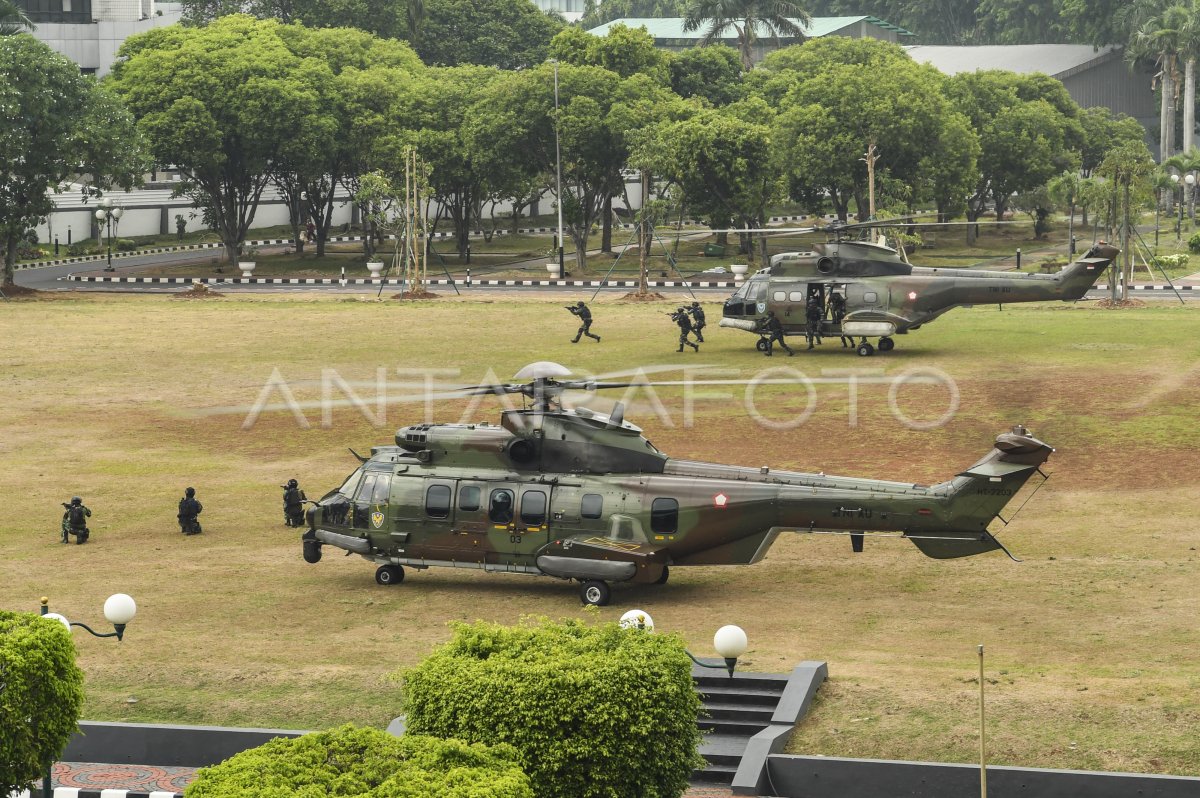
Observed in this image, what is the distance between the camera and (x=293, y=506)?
34.5 metres

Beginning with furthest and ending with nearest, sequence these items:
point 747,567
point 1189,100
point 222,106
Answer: point 1189,100
point 222,106
point 747,567

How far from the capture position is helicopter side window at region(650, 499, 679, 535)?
28.1 metres

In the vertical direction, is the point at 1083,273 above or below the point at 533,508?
above

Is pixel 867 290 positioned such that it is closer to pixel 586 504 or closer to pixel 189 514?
pixel 586 504

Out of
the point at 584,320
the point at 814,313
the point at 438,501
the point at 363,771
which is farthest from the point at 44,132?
the point at 363,771

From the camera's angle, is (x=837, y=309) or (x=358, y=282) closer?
(x=837, y=309)

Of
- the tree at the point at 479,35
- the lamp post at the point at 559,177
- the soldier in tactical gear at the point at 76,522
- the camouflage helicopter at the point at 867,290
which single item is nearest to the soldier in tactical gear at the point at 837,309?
the camouflage helicopter at the point at 867,290

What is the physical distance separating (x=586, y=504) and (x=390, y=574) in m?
4.42

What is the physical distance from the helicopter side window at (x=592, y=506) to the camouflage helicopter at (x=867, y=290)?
22928mm

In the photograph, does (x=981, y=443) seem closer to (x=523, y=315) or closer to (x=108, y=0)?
(x=523, y=315)

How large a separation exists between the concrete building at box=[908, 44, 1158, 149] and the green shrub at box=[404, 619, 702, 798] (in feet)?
412

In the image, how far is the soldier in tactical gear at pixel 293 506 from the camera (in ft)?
113

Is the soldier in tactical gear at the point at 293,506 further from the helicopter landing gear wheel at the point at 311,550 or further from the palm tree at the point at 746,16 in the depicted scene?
the palm tree at the point at 746,16

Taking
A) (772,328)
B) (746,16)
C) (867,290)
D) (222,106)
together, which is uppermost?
(746,16)
